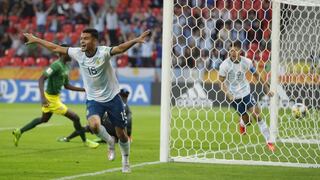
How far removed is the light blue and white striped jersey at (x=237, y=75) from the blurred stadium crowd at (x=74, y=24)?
14.7 meters

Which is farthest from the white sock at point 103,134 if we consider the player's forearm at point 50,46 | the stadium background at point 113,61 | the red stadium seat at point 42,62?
the red stadium seat at point 42,62

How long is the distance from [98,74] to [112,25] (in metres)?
21.0

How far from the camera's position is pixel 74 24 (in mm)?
A: 32219

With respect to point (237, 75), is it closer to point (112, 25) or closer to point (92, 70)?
point (92, 70)

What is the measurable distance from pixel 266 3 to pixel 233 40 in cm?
88

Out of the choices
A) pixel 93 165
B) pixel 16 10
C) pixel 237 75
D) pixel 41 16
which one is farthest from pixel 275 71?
pixel 16 10

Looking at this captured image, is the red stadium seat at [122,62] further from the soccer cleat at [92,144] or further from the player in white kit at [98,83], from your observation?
the player in white kit at [98,83]

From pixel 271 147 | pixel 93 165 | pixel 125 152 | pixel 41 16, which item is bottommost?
pixel 93 165

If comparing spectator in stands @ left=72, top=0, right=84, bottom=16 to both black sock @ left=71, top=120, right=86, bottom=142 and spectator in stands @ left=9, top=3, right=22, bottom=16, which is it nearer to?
spectator in stands @ left=9, top=3, right=22, bottom=16

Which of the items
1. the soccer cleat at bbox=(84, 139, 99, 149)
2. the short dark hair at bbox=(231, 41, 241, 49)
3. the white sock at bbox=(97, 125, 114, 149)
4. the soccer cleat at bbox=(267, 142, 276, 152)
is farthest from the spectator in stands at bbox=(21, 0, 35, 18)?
the white sock at bbox=(97, 125, 114, 149)

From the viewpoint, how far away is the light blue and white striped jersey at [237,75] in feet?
48.7

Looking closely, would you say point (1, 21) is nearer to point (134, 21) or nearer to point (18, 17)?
point (18, 17)

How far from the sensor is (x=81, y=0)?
1298 inches

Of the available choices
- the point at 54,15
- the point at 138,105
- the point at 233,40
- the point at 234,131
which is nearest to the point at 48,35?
the point at 54,15
